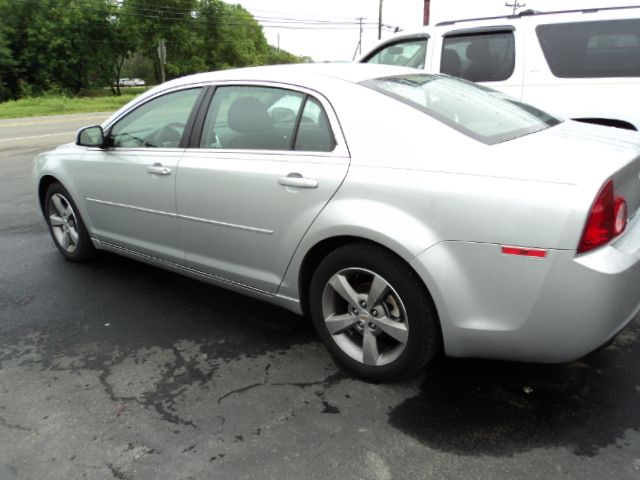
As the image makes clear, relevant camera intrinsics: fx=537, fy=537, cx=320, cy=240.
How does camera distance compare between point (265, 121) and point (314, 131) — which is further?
point (265, 121)

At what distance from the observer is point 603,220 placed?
209 centimetres

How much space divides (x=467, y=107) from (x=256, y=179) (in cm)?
118

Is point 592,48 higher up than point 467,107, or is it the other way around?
point 592,48

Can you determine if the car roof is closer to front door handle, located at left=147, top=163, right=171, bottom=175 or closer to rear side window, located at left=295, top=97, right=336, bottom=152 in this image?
rear side window, located at left=295, top=97, right=336, bottom=152

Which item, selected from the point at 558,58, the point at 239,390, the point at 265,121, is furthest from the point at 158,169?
the point at 558,58

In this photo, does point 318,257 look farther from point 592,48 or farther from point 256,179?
point 592,48

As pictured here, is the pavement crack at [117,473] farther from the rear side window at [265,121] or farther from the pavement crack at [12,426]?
the rear side window at [265,121]

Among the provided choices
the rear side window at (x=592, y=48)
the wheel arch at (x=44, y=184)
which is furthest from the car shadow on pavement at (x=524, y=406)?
the wheel arch at (x=44, y=184)

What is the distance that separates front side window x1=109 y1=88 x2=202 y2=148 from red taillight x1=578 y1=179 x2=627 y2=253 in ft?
7.88

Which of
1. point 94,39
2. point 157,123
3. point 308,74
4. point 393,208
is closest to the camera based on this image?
point 393,208

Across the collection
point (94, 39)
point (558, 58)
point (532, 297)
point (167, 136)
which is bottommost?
point (532, 297)

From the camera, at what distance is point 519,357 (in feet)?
7.63

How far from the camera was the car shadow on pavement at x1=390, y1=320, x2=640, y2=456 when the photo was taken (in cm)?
226

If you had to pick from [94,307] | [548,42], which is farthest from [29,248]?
[548,42]
